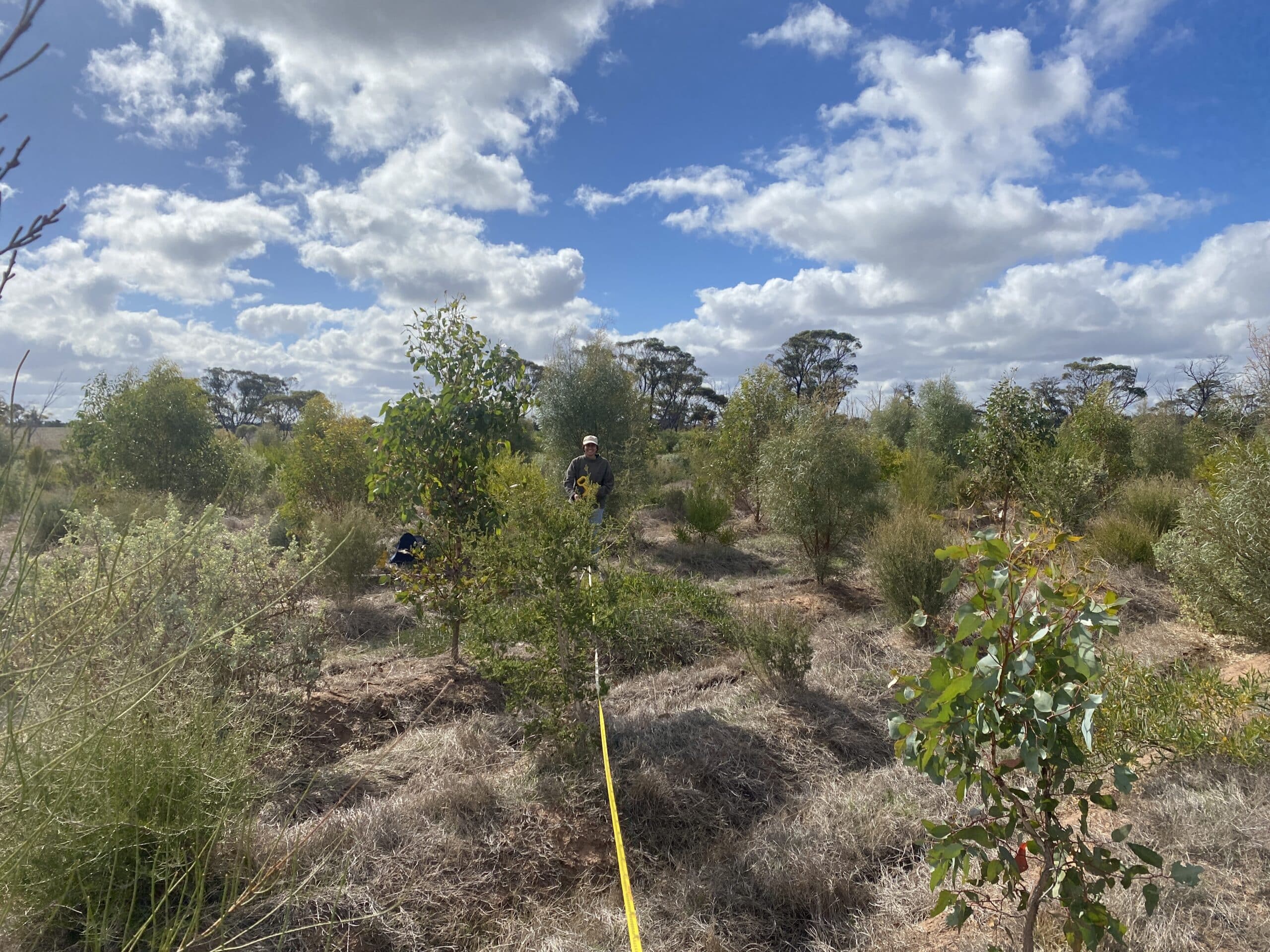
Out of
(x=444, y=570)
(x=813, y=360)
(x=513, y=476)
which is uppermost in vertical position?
(x=813, y=360)

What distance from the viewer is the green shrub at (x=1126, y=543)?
8.19 meters

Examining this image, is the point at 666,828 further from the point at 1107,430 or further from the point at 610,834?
the point at 1107,430

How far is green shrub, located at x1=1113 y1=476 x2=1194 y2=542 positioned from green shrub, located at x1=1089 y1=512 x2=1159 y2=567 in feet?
0.34

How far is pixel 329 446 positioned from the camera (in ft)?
39.6

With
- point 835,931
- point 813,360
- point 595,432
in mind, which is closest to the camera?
point 835,931

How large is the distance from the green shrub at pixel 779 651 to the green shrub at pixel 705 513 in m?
6.99

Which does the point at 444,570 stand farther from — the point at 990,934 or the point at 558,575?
the point at 990,934

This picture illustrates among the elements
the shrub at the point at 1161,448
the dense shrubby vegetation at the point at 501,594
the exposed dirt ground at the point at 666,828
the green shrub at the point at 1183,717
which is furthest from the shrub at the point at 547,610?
the shrub at the point at 1161,448

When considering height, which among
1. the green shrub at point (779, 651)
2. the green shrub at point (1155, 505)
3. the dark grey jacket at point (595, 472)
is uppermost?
the dark grey jacket at point (595, 472)

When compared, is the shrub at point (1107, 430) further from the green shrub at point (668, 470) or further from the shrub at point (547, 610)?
the shrub at point (547, 610)

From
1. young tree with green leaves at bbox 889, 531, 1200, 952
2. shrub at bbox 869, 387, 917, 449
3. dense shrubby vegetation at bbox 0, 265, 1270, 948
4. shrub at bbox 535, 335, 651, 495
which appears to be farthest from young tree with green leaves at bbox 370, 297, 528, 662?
shrub at bbox 869, 387, 917, 449

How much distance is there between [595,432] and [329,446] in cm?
513

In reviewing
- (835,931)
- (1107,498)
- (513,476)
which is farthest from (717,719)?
(1107,498)

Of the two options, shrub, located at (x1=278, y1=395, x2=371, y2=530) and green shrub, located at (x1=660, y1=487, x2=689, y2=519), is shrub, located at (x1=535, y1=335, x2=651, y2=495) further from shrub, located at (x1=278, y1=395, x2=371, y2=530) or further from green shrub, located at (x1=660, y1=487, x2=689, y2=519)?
shrub, located at (x1=278, y1=395, x2=371, y2=530)
